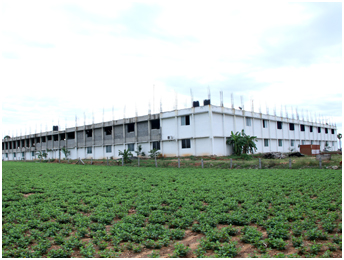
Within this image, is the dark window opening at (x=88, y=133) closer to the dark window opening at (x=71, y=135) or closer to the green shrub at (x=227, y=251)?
the dark window opening at (x=71, y=135)

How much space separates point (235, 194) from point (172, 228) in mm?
4650

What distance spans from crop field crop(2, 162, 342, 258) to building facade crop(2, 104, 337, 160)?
25.0m

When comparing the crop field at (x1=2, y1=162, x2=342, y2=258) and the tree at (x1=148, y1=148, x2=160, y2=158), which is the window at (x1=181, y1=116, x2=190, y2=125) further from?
the crop field at (x1=2, y1=162, x2=342, y2=258)

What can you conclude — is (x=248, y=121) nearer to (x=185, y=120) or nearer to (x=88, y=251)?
(x=185, y=120)

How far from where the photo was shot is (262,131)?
45000 mm

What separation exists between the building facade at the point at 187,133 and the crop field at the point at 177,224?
25.0 meters

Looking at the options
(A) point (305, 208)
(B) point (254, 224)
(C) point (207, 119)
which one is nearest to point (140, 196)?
(B) point (254, 224)

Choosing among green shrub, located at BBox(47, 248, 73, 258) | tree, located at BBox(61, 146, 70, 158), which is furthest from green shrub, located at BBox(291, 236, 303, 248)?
tree, located at BBox(61, 146, 70, 158)

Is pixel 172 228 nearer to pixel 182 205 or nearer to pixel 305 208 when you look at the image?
pixel 182 205

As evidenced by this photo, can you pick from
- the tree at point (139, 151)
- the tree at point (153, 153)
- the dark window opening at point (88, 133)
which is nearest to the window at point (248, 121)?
the tree at point (153, 153)

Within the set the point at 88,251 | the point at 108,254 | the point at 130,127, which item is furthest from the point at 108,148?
the point at 108,254

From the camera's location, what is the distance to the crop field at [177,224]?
6273mm

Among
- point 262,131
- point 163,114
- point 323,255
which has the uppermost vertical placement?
point 163,114

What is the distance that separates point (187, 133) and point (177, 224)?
101 feet
